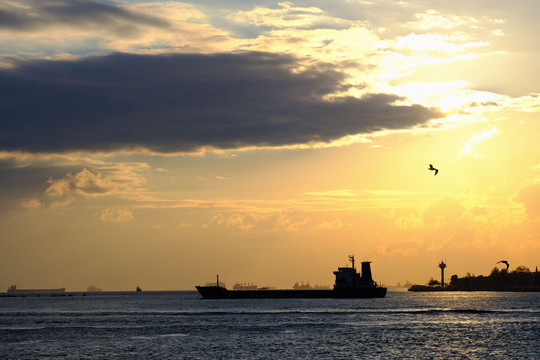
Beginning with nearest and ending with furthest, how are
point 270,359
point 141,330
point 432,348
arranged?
1. point 270,359
2. point 432,348
3. point 141,330

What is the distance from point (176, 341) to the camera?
82.9m

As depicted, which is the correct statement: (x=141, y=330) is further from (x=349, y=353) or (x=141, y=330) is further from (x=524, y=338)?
(x=524, y=338)

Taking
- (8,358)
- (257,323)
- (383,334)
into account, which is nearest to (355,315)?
(257,323)

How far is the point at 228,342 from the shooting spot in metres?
81.6

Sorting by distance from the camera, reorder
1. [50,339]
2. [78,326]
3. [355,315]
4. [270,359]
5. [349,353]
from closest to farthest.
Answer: [270,359] → [349,353] → [50,339] → [78,326] → [355,315]

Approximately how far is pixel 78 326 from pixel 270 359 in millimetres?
56945

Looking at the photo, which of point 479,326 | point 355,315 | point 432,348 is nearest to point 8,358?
point 432,348

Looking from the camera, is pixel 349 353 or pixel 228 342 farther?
pixel 228 342

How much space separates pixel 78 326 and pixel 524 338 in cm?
6824

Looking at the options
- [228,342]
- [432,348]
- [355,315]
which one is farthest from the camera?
[355,315]

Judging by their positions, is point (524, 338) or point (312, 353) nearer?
point (312, 353)

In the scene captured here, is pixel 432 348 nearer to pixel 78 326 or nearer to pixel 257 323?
pixel 257 323

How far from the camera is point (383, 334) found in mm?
89938

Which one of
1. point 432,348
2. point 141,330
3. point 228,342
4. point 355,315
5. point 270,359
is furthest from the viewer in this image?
point 355,315
